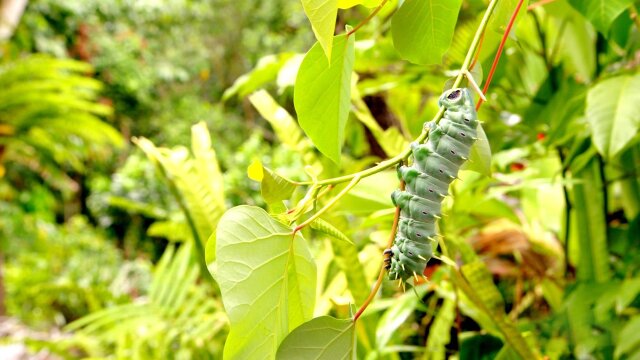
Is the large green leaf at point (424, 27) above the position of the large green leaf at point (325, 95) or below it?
above

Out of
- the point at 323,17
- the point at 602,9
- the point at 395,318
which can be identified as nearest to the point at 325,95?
the point at 323,17

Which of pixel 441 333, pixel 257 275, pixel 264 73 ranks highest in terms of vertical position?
pixel 264 73

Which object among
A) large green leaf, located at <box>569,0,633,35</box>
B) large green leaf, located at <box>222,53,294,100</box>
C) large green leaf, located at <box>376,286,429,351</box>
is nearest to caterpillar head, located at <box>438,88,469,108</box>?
large green leaf, located at <box>569,0,633,35</box>

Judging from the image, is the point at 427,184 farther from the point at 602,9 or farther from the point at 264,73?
the point at 264,73

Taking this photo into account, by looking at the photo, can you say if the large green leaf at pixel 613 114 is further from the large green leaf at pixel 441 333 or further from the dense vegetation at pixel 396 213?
the large green leaf at pixel 441 333

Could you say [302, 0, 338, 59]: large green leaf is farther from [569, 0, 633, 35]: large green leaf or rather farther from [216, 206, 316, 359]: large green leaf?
[569, 0, 633, 35]: large green leaf

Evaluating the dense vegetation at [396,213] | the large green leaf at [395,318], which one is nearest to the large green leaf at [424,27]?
the dense vegetation at [396,213]

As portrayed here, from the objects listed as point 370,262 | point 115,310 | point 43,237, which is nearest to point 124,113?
point 43,237
